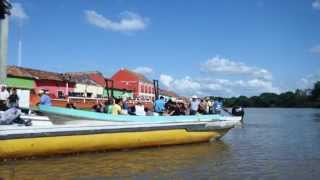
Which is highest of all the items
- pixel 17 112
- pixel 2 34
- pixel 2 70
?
pixel 2 34

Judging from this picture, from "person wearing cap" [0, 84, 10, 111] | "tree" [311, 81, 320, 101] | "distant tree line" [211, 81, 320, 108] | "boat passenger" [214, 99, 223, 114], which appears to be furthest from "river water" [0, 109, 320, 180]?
"distant tree line" [211, 81, 320, 108]

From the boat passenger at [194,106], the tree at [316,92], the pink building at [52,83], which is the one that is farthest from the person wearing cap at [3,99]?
the tree at [316,92]

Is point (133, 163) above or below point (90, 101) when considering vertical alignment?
below

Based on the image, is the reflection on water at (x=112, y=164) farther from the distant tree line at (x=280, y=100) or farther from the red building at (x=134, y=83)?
the distant tree line at (x=280, y=100)

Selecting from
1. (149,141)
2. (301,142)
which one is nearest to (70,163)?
(149,141)

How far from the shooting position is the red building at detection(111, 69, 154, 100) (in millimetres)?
72887

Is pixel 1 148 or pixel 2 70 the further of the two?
pixel 2 70

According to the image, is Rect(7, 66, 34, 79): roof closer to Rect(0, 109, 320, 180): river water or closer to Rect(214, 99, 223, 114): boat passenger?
Rect(214, 99, 223, 114): boat passenger

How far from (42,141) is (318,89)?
147 metres

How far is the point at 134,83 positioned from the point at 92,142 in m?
57.2

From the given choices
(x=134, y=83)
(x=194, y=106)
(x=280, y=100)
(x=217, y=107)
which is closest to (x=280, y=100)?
(x=280, y=100)

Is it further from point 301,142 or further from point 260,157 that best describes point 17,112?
point 301,142

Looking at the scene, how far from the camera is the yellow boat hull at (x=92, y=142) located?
47.8ft

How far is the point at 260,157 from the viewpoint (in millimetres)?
17250
